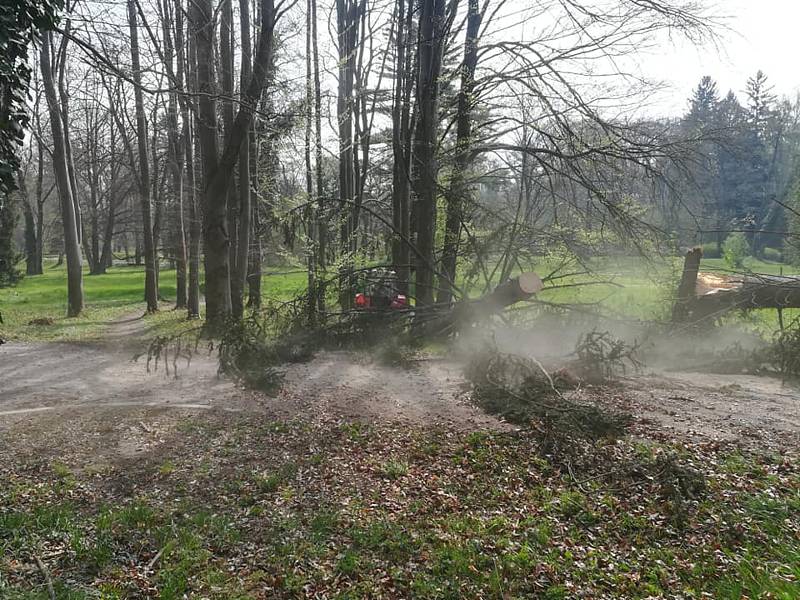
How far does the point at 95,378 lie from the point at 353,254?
195 inches

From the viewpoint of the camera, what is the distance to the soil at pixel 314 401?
593 centimetres

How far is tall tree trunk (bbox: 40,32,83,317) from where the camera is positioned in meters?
15.1

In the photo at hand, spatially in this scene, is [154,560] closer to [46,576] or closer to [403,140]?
[46,576]

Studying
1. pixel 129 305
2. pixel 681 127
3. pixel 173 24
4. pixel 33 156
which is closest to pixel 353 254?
pixel 681 127

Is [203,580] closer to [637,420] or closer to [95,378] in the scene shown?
[637,420]

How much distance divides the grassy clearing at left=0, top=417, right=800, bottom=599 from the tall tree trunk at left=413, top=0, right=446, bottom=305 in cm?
495

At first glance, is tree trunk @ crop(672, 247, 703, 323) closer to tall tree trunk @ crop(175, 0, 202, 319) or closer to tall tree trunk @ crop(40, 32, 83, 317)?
tall tree trunk @ crop(175, 0, 202, 319)

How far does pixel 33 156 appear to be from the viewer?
124ft

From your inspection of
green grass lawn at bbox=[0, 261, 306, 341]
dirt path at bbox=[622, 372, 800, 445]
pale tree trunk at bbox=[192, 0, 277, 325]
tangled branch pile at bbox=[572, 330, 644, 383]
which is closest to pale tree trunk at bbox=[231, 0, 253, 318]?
green grass lawn at bbox=[0, 261, 306, 341]

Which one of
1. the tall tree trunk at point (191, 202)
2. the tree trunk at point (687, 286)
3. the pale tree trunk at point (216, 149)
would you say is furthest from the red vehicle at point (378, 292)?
the tall tree trunk at point (191, 202)

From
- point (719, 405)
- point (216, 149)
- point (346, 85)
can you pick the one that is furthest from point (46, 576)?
point (346, 85)

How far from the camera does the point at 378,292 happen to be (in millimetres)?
10070

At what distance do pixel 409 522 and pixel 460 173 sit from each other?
300 inches

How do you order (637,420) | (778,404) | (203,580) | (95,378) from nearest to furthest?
1. (203,580)
2. (637,420)
3. (778,404)
4. (95,378)
